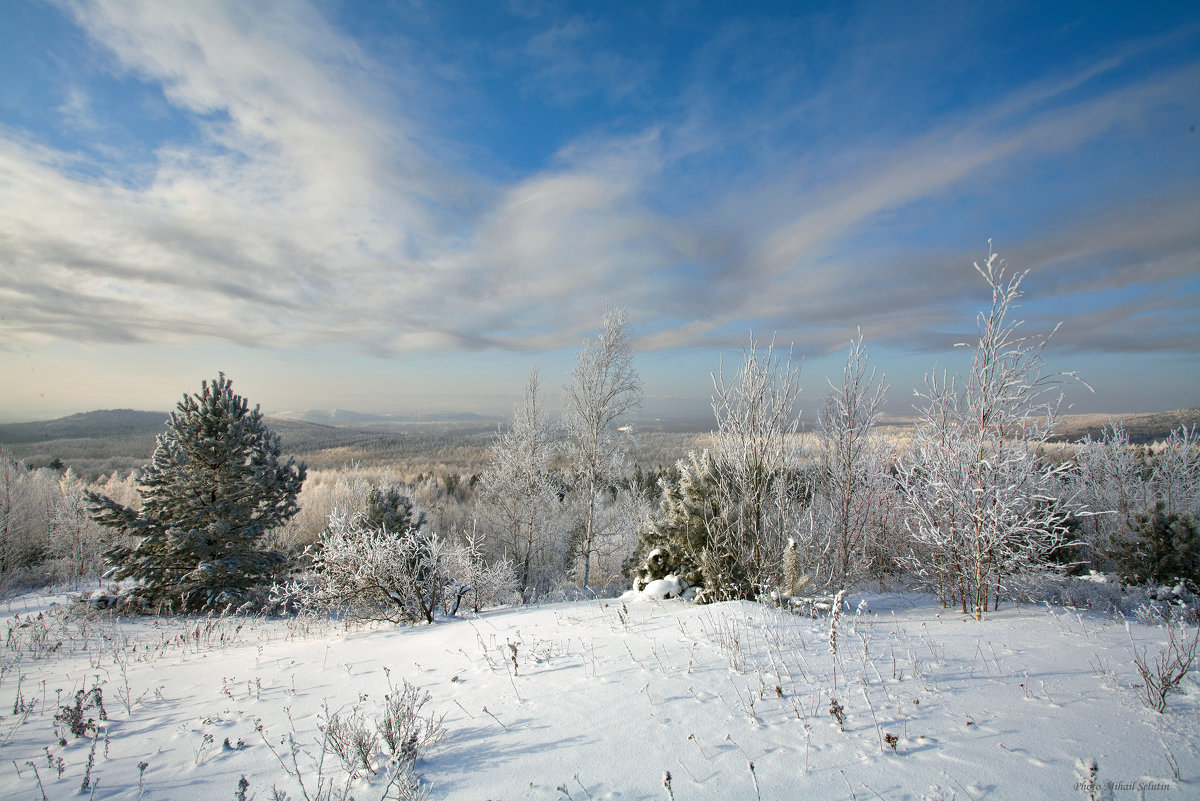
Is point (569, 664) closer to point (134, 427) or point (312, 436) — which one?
point (134, 427)

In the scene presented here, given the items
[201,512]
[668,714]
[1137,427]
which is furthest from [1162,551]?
[201,512]

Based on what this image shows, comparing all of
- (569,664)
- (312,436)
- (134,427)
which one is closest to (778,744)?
(569,664)

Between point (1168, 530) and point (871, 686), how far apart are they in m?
12.3

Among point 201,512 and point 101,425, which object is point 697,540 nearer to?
point 201,512

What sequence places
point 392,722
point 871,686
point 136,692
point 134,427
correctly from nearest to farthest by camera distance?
point 392,722, point 871,686, point 136,692, point 134,427

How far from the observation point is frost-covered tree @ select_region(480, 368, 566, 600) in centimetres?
1845

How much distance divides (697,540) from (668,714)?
574 centimetres

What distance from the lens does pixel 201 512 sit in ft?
41.6

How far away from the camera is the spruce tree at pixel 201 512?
12102 mm

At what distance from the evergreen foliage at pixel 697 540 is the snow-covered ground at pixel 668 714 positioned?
1.57m

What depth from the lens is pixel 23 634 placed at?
8266 millimetres

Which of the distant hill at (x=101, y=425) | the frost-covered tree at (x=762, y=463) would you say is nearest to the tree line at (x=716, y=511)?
the frost-covered tree at (x=762, y=463)

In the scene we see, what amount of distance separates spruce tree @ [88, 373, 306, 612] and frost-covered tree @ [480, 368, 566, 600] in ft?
25.1

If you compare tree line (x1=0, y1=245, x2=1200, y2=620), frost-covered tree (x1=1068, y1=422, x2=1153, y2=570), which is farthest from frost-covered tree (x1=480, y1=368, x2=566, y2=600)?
frost-covered tree (x1=1068, y1=422, x2=1153, y2=570)
